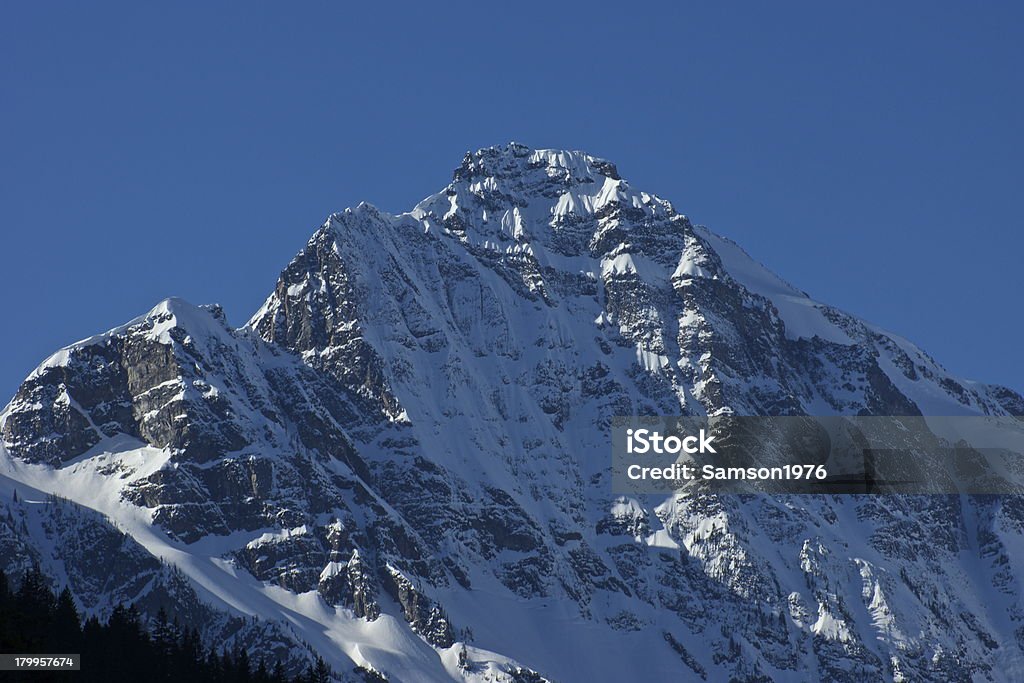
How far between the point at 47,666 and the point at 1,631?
4.36m

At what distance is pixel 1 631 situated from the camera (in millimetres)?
195500

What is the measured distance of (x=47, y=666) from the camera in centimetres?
19725
